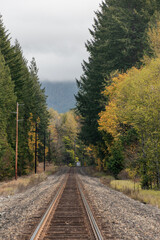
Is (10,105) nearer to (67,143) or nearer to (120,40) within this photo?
(120,40)

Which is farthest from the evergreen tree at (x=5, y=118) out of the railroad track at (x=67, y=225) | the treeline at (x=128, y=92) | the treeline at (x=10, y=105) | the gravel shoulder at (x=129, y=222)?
the gravel shoulder at (x=129, y=222)

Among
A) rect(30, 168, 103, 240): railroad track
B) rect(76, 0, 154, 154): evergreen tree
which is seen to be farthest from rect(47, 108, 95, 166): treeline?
rect(30, 168, 103, 240): railroad track

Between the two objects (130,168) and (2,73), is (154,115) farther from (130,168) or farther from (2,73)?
(2,73)

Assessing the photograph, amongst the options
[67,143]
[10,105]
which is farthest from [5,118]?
[67,143]

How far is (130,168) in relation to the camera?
22141mm

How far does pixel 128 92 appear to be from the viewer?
22.9 meters

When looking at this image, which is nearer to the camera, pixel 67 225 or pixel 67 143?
pixel 67 225

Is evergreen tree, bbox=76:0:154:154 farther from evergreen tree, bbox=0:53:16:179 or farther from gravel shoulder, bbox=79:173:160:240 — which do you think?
gravel shoulder, bbox=79:173:160:240

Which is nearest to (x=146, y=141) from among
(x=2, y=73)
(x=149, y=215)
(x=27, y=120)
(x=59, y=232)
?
(x=149, y=215)

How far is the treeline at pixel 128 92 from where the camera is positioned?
64.2 feet

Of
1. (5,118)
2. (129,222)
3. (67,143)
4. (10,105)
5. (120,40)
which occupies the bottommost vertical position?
(129,222)

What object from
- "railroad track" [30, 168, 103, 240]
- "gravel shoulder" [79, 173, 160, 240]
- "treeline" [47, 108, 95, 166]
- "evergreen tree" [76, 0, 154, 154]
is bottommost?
"gravel shoulder" [79, 173, 160, 240]

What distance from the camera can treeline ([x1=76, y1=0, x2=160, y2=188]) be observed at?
64.2ft

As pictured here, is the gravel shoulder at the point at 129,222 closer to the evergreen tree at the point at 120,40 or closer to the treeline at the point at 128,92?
the treeline at the point at 128,92
